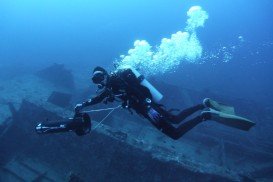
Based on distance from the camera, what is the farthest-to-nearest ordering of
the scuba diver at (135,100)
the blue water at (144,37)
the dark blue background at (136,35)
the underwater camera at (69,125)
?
the dark blue background at (136,35)
the blue water at (144,37)
the scuba diver at (135,100)
the underwater camera at (69,125)

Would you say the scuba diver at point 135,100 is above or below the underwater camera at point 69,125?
above

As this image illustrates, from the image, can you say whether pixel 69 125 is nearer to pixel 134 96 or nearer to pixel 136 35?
pixel 134 96

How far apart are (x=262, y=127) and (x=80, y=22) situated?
34062mm

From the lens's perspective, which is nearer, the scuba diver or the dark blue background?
the scuba diver

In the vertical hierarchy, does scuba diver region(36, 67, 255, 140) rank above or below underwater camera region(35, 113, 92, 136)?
above

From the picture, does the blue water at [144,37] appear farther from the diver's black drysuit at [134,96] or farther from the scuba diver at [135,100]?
the diver's black drysuit at [134,96]

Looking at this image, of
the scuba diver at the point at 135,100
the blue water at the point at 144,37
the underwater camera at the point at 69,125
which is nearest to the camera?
the underwater camera at the point at 69,125

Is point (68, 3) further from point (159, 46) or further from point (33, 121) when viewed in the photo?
point (33, 121)

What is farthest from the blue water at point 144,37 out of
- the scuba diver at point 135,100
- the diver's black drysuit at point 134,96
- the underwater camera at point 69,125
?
the underwater camera at point 69,125

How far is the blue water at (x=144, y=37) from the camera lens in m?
22.3

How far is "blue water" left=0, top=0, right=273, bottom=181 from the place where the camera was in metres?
22.3

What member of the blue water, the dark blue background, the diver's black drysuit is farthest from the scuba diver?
the dark blue background

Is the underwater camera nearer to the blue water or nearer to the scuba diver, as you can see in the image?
the scuba diver

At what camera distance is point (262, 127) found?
14172mm
